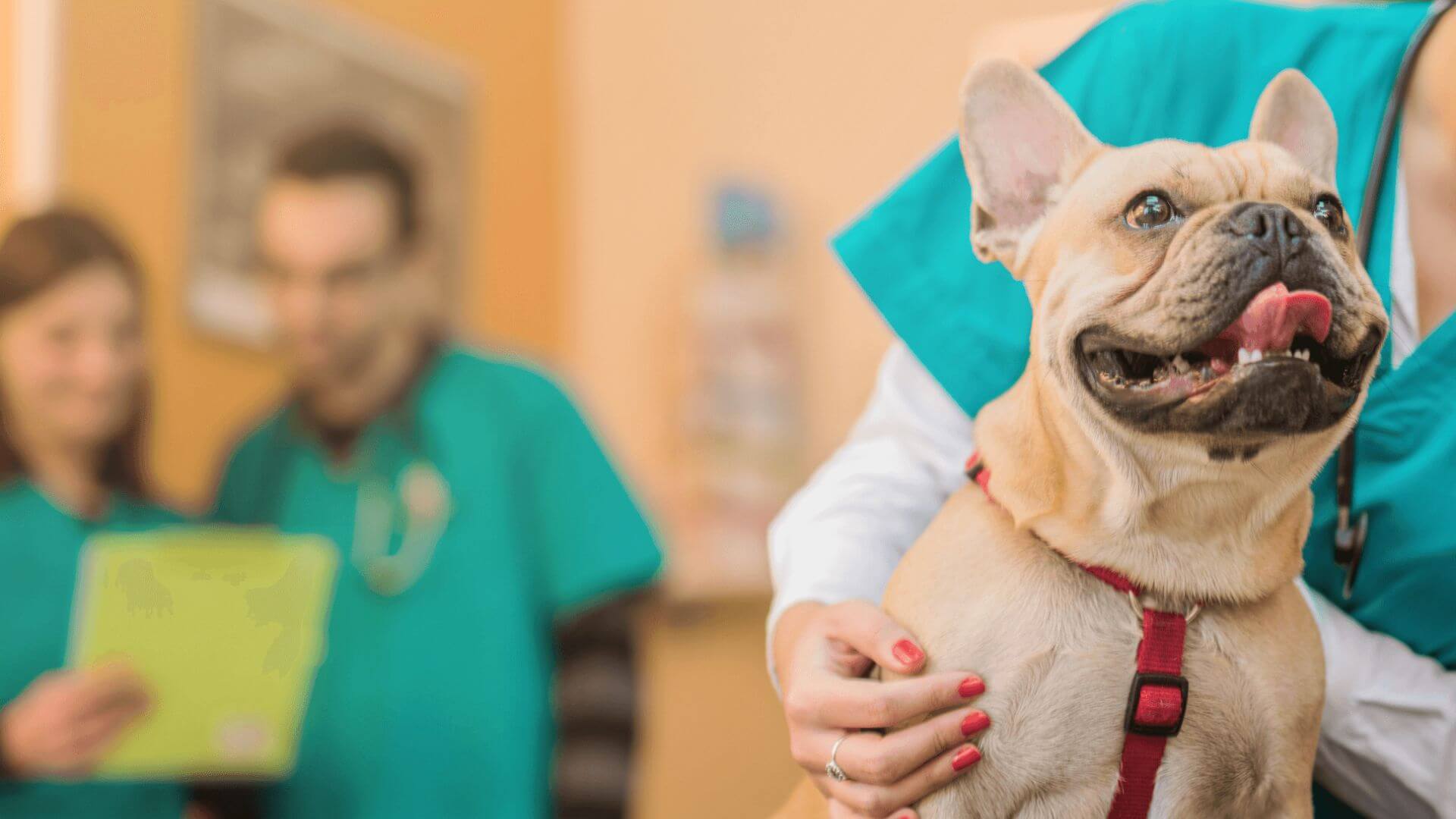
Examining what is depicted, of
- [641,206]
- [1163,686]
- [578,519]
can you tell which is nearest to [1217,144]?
[1163,686]

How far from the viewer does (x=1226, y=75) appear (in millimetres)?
734

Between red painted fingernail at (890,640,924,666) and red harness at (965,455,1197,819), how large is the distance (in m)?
0.09

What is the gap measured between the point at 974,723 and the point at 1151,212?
249 mm

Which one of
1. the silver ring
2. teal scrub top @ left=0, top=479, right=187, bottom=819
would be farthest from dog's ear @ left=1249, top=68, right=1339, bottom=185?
teal scrub top @ left=0, top=479, right=187, bottom=819

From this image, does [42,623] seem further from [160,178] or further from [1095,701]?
[1095,701]

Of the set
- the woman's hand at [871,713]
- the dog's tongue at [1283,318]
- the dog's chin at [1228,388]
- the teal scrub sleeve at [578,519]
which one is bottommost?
the teal scrub sleeve at [578,519]

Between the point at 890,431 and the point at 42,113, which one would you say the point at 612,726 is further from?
the point at 42,113

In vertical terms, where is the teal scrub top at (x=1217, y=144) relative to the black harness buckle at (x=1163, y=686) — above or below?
above

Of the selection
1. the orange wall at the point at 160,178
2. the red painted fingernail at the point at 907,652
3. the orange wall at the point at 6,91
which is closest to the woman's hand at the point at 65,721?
the orange wall at the point at 160,178

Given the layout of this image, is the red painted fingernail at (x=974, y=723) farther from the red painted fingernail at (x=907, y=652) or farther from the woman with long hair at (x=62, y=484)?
the woman with long hair at (x=62, y=484)

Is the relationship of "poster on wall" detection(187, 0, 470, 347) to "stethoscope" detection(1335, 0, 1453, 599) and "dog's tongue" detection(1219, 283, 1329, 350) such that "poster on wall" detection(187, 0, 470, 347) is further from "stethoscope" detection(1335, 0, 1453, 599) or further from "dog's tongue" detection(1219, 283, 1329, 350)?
"dog's tongue" detection(1219, 283, 1329, 350)

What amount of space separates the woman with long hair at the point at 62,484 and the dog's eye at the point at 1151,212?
121 cm

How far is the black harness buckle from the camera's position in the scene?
0.57m

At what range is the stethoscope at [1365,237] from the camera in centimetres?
70
